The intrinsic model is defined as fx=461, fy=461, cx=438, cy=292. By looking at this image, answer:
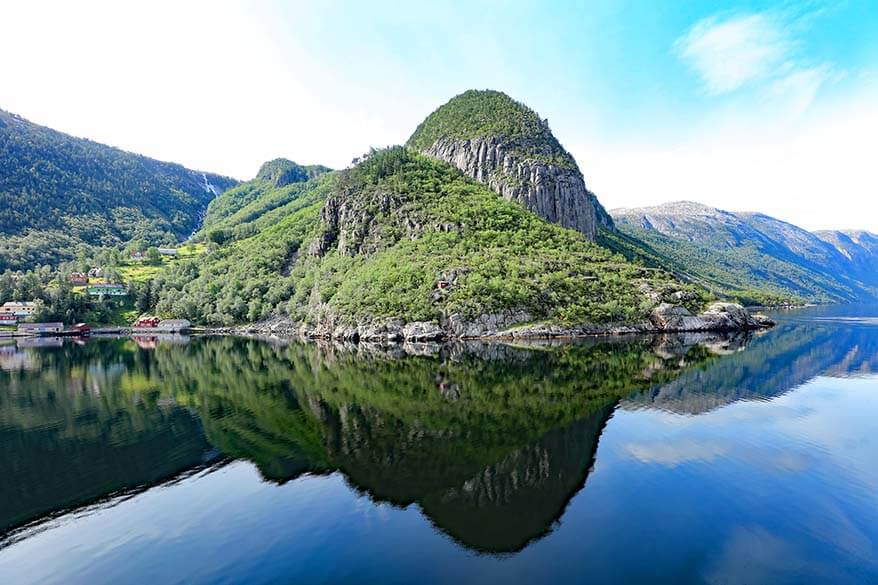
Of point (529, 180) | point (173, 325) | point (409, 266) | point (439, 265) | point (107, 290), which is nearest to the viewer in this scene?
point (439, 265)

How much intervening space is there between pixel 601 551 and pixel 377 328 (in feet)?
298

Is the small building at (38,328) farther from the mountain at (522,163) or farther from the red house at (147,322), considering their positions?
the mountain at (522,163)

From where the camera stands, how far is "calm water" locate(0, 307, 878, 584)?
1923 centimetres

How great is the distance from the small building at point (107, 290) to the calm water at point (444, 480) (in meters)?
105

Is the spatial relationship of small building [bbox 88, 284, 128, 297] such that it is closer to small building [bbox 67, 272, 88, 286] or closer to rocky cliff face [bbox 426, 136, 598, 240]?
small building [bbox 67, 272, 88, 286]

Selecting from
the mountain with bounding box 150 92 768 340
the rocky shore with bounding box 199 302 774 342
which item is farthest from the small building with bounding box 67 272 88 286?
the rocky shore with bounding box 199 302 774 342

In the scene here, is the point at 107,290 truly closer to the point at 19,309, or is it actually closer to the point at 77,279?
the point at 77,279

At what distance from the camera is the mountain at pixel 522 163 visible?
168m

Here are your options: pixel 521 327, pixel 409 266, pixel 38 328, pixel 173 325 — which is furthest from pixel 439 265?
pixel 38 328

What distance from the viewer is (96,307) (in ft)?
462

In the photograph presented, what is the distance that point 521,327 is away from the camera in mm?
104312

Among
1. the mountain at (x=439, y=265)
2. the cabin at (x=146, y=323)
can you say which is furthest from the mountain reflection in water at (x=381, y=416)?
the cabin at (x=146, y=323)

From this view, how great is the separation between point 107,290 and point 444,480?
536 feet

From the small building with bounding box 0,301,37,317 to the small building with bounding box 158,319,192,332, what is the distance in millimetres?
31798
